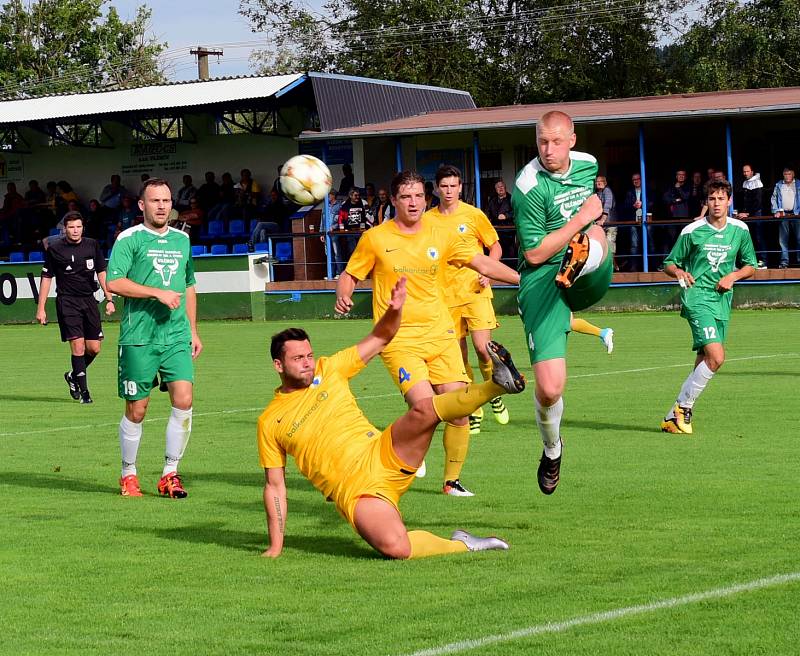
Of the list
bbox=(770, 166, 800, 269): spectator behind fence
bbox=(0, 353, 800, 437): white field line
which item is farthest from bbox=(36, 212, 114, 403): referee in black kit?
bbox=(770, 166, 800, 269): spectator behind fence

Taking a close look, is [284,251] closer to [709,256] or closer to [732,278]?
[709,256]

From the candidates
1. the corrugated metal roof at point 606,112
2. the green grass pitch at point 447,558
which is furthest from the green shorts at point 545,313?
the corrugated metal roof at point 606,112

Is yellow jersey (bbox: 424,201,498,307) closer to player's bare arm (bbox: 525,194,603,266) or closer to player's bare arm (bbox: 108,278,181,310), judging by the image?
player's bare arm (bbox: 108,278,181,310)

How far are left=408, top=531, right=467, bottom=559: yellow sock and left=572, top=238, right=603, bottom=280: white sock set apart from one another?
66.1 inches

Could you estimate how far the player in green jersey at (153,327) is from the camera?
9.41 metres

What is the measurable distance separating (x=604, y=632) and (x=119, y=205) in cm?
3576

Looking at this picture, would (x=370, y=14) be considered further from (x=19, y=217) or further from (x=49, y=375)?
(x=49, y=375)

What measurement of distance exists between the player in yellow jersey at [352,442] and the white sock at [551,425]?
1.01 metres

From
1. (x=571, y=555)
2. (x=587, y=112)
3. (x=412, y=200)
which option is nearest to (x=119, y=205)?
(x=587, y=112)

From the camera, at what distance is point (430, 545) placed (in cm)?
708

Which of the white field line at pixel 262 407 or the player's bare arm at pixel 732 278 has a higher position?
the player's bare arm at pixel 732 278

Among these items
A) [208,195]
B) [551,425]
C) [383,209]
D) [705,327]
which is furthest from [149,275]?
[208,195]

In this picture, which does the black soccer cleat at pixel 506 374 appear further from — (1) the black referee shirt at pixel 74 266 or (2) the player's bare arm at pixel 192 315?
(1) the black referee shirt at pixel 74 266

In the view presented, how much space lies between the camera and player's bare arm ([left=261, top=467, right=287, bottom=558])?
7.15 meters
